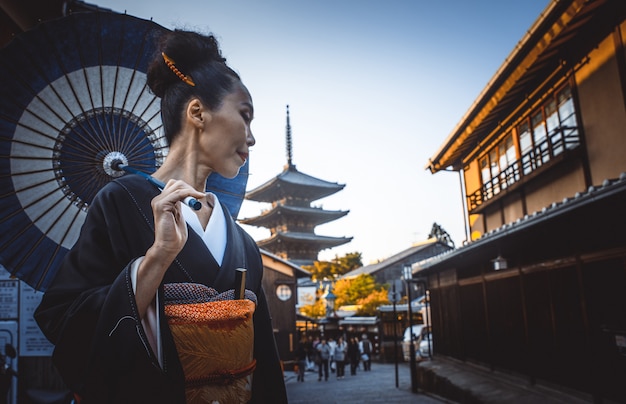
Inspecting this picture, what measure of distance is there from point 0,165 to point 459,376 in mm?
10894

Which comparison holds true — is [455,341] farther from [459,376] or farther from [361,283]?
[361,283]

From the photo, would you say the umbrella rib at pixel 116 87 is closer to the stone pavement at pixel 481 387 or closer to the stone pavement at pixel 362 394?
the stone pavement at pixel 481 387

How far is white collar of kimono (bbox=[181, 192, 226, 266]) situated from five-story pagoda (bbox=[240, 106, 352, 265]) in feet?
120

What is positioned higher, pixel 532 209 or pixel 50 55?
pixel 532 209

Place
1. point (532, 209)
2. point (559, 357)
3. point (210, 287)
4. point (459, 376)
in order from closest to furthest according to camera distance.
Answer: point (210, 287)
point (559, 357)
point (459, 376)
point (532, 209)

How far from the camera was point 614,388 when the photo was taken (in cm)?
621

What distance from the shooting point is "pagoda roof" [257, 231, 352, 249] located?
38741 millimetres

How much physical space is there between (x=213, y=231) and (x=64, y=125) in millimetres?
928

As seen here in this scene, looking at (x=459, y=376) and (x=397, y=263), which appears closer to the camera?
(x=459, y=376)

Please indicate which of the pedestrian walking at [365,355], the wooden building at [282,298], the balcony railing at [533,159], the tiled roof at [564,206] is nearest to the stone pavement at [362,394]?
the tiled roof at [564,206]

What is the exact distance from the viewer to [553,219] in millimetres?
6273

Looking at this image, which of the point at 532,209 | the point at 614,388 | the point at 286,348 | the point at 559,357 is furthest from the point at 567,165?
the point at 286,348

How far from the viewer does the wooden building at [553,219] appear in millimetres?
6355

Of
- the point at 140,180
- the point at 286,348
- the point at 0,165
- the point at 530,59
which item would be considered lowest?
the point at 286,348
